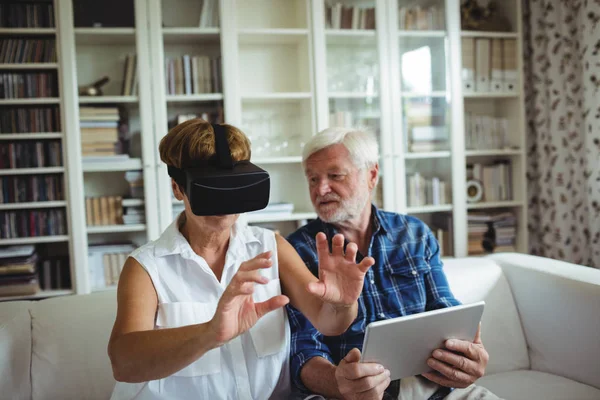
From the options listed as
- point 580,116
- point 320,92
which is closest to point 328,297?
point 320,92

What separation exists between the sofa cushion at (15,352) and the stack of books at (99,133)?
5.02 ft

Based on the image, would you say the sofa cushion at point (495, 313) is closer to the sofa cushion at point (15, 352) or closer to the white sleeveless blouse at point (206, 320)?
the white sleeveless blouse at point (206, 320)

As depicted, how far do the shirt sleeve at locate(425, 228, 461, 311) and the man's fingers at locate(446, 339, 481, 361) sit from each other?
216mm

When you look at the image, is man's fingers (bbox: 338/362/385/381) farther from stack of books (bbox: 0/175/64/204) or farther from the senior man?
stack of books (bbox: 0/175/64/204)

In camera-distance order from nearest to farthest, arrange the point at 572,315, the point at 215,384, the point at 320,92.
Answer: the point at 215,384, the point at 572,315, the point at 320,92

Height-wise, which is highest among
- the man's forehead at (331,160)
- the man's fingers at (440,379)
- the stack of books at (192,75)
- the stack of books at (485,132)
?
the stack of books at (192,75)

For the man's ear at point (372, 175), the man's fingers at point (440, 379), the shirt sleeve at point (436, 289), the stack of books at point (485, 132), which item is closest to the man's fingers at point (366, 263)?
the man's fingers at point (440, 379)

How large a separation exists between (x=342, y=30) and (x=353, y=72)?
0.25 m

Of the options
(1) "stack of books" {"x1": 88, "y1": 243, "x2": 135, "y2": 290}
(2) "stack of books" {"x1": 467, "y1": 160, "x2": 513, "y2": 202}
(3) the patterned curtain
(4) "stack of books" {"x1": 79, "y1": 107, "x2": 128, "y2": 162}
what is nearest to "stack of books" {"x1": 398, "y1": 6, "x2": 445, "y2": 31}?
(3) the patterned curtain

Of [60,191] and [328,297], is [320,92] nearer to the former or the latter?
[60,191]

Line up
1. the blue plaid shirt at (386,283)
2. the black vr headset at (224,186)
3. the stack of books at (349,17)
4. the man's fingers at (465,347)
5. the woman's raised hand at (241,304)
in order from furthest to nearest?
the stack of books at (349,17)
the blue plaid shirt at (386,283)
the man's fingers at (465,347)
the black vr headset at (224,186)
the woman's raised hand at (241,304)

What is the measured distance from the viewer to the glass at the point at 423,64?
125 inches

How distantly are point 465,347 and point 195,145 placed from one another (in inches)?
31.0

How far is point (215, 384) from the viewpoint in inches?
48.2
